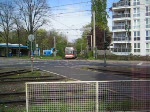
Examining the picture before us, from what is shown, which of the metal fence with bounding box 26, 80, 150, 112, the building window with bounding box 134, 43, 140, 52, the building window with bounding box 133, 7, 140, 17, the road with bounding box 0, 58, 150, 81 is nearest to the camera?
the metal fence with bounding box 26, 80, 150, 112

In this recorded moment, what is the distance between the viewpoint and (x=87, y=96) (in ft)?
25.6

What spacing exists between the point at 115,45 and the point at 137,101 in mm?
69619

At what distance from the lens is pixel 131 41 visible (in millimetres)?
73312

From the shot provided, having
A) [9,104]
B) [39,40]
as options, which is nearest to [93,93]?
[9,104]

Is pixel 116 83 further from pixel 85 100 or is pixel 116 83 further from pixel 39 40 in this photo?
pixel 39 40

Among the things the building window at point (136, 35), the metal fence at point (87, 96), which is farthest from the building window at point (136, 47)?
the metal fence at point (87, 96)

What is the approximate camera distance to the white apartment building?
70688 millimetres

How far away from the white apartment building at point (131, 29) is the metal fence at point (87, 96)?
61710 millimetres

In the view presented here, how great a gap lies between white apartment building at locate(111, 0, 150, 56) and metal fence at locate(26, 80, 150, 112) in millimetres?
61710

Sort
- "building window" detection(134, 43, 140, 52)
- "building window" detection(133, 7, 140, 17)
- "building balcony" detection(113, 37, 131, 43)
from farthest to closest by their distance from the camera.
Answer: "building balcony" detection(113, 37, 131, 43) → "building window" detection(133, 7, 140, 17) → "building window" detection(134, 43, 140, 52)

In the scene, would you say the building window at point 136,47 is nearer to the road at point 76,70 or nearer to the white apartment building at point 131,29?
the white apartment building at point 131,29

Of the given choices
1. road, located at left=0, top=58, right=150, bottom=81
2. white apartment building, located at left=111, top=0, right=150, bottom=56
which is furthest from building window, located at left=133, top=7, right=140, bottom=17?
road, located at left=0, top=58, right=150, bottom=81

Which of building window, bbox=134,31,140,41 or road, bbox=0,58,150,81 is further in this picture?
building window, bbox=134,31,140,41

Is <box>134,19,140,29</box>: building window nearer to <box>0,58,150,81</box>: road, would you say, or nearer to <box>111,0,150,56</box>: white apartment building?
<box>111,0,150,56</box>: white apartment building
